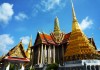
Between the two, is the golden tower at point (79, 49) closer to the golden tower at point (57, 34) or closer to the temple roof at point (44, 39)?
the temple roof at point (44, 39)

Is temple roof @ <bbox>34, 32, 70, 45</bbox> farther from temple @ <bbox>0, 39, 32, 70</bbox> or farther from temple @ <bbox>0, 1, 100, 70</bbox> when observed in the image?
temple @ <bbox>0, 39, 32, 70</bbox>

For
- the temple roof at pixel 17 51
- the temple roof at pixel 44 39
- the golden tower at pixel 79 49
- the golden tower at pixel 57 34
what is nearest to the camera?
the temple roof at pixel 17 51

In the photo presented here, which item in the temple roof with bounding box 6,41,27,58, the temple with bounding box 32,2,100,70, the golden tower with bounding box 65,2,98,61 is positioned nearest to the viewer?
the temple roof with bounding box 6,41,27,58

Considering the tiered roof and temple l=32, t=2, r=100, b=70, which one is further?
temple l=32, t=2, r=100, b=70

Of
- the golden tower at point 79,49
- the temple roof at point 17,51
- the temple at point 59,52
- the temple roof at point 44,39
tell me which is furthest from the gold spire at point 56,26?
the temple roof at point 17,51

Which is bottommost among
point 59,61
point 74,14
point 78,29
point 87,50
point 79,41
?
point 59,61

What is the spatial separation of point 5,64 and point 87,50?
72.0 ft

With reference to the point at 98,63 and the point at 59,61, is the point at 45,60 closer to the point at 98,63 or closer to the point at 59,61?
the point at 59,61

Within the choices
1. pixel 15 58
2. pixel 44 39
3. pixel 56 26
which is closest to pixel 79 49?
pixel 44 39

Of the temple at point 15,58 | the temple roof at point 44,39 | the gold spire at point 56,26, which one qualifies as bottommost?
the temple at point 15,58

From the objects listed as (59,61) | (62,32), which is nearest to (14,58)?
(59,61)

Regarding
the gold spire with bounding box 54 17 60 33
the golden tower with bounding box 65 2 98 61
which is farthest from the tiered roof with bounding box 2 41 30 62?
the gold spire with bounding box 54 17 60 33

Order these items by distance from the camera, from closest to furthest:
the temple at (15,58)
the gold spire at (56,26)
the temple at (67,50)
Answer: the temple at (15,58) → the temple at (67,50) → the gold spire at (56,26)

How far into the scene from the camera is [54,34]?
54344mm
